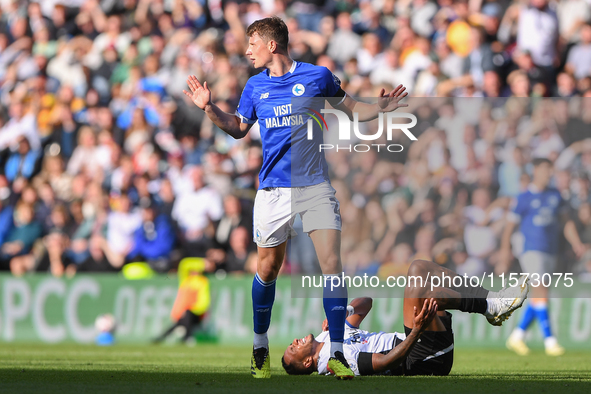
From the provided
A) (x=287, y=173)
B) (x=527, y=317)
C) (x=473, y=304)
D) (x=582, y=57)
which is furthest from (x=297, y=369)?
(x=582, y=57)

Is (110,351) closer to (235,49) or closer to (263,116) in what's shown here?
(263,116)

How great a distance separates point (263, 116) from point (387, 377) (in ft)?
7.69

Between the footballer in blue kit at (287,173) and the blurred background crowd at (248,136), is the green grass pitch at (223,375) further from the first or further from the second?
the blurred background crowd at (248,136)

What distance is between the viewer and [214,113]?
6910mm

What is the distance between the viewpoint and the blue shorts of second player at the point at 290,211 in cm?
652

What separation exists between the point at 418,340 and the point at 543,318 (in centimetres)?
511

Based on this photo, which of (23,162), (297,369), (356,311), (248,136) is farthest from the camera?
(23,162)

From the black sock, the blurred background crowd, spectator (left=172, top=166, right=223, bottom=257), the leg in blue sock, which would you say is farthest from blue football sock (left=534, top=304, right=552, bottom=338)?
the leg in blue sock

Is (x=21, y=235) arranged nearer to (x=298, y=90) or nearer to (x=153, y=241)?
(x=153, y=241)

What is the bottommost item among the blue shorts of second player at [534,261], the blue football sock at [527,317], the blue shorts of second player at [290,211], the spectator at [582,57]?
the blue football sock at [527,317]

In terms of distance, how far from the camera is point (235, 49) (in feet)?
54.8

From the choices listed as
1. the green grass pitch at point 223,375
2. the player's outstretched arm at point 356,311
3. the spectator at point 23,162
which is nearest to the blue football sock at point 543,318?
the green grass pitch at point 223,375

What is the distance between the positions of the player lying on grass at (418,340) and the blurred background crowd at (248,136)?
6.54 ft
